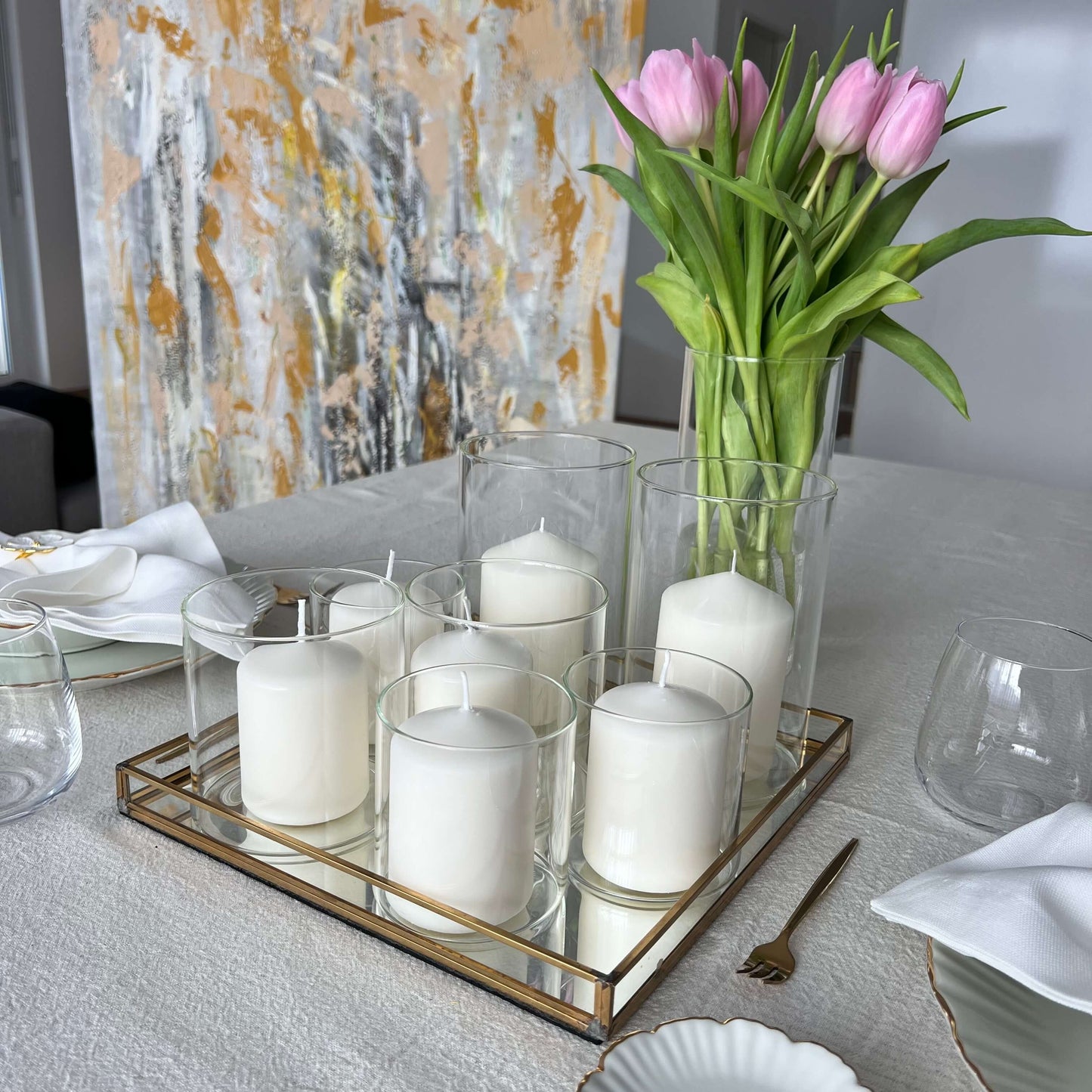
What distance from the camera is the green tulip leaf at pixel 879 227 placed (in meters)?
0.70

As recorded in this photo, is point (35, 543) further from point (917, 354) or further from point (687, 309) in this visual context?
point (917, 354)

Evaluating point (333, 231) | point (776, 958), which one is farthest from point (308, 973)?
point (333, 231)

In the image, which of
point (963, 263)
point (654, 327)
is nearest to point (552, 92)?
point (963, 263)

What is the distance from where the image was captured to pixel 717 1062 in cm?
39

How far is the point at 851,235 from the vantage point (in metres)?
0.67

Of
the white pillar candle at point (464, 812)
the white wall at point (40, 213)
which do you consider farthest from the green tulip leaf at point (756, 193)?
the white wall at point (40, 213)

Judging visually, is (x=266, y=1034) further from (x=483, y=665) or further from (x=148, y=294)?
(x=148, y=294)

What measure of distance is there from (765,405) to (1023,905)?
353mm

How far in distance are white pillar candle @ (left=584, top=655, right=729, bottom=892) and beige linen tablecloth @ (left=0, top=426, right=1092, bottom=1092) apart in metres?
0.05

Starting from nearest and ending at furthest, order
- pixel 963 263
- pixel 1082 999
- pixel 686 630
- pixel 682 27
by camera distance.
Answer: pixel 1082 999 < pixel 686 630 < pixel 963 263 < pixel 682 27

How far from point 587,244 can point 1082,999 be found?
9.70ft

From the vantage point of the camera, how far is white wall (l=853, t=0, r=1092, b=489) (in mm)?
2723

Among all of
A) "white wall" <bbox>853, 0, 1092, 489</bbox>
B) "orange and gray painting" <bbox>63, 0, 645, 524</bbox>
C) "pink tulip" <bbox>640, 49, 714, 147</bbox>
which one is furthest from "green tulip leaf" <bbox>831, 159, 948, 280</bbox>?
"white wall" <bbox>853, 0, 1092, 489</bbox>

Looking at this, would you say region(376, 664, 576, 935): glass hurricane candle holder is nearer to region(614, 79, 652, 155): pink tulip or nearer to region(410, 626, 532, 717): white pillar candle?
region(410, 626, 532, 717): white pillar candle
